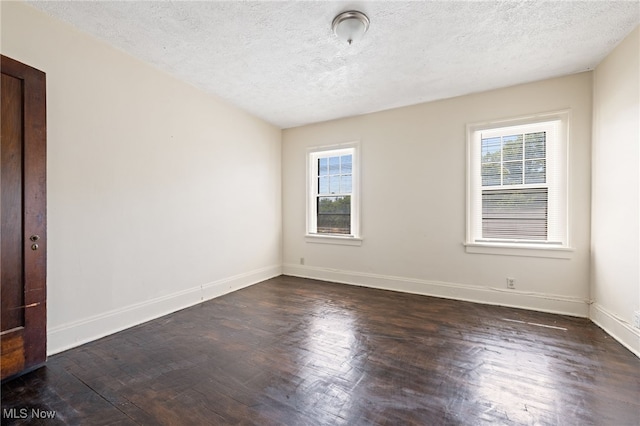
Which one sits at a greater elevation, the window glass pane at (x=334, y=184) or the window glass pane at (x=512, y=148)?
the window glass pane at (x=512, y=148)

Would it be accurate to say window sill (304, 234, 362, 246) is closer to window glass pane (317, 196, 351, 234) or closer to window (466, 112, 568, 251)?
window glass pane (317, 196, 351, 234)

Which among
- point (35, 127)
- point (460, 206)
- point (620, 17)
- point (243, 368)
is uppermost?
point (620, 17)

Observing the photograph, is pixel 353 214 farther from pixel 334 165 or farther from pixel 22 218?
pixel 22 218

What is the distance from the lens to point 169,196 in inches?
A: 126

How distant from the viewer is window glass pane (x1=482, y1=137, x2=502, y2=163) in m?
3.55

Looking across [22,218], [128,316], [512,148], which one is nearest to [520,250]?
[512,148]

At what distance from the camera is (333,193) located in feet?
15.8

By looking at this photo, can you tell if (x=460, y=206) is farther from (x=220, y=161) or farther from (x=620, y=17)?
(x=220, y=161)

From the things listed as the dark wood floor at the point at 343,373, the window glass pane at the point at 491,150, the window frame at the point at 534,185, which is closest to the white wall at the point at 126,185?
the dark wood floor at the point at 343,373


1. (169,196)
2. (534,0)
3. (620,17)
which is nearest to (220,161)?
(169,196)

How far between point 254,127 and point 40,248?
3100 mm

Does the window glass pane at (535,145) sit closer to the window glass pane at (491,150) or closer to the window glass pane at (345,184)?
the window glass pane at (491,150)

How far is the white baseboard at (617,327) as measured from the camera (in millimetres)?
2284

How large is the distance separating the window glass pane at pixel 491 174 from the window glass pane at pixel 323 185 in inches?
93.8
